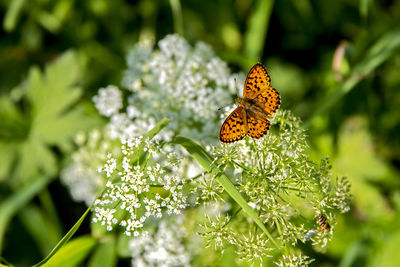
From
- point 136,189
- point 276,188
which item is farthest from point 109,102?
point 276,188

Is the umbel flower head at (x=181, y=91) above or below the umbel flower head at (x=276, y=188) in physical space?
above

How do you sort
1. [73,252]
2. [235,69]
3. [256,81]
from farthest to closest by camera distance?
1. [235,69]
2. [73,252]
3. [256,81]

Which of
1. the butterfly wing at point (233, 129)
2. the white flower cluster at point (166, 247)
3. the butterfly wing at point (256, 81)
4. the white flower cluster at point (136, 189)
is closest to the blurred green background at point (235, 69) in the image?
the butterfly wing at point (256, 81)

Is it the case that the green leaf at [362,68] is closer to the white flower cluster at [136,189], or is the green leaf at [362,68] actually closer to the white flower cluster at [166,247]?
the white flower cluster at [166,247]

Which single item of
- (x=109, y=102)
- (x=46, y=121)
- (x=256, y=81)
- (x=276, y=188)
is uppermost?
(x=46, y=121)

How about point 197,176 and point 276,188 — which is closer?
point 276,188

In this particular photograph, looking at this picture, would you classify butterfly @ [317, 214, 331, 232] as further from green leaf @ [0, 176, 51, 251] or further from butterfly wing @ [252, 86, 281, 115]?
green leaf @ [0, 176, 51, 251]

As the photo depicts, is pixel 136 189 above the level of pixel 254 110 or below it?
above

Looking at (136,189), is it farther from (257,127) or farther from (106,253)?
(106,253)
